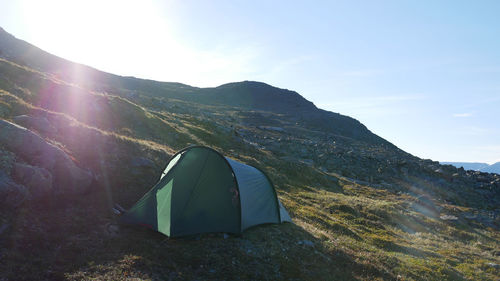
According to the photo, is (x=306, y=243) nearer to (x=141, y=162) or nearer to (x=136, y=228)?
(x=136, y=228)

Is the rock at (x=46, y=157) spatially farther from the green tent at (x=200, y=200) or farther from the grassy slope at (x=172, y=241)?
the green tent at (x=200, y=200)

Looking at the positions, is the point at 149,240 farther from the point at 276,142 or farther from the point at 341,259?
the point at 276,142

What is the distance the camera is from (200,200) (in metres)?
12.6

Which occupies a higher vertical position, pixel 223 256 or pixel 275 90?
pixel 275 90

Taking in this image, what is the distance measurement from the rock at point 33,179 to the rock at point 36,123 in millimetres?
6117

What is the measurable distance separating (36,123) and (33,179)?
705cm

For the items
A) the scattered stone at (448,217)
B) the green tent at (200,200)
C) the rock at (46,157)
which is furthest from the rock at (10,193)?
the scattered stone at (448,217)

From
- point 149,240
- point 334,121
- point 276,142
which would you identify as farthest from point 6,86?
point 334,121

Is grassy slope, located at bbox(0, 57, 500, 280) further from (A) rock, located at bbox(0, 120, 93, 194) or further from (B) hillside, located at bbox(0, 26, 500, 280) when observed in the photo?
(A) rock, located at bbox(0, 120, 93, 194)

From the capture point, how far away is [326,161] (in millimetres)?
61312

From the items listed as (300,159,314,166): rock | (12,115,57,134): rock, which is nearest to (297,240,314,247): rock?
(12,115,57,134): rock

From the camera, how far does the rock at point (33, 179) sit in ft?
35.3

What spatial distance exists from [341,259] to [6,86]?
97.9 feet

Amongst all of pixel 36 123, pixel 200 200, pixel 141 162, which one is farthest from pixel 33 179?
pixel 141 162
